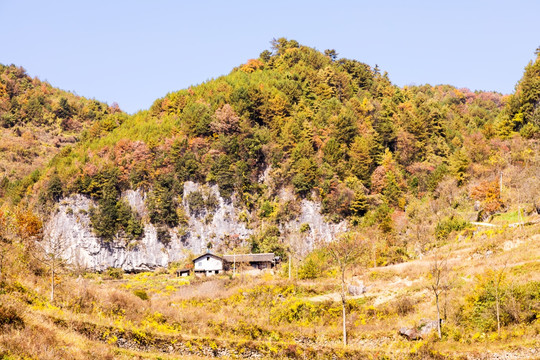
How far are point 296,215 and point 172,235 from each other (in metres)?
17.2

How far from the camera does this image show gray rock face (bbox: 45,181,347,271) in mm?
73375

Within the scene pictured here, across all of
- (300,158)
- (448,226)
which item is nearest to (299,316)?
(448,226)

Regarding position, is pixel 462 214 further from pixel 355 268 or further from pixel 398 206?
pixel 355 268

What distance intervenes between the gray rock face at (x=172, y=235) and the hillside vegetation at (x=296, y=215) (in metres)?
1.02

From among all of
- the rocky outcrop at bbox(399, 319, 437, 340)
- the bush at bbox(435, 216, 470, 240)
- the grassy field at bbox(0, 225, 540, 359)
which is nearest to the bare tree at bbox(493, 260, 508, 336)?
the grassy field at bbox(0, 225, 540, 359)

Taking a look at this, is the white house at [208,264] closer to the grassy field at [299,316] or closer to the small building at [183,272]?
the small building at [183,272]

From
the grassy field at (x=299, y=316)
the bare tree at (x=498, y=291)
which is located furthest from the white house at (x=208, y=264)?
the bare tree at (x=498, y=291)

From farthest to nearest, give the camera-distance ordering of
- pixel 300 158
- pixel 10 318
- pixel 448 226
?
1. pixel 300 158
2. pixel 448 226
3. pixel 10 318

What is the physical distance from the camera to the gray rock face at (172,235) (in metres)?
73.4

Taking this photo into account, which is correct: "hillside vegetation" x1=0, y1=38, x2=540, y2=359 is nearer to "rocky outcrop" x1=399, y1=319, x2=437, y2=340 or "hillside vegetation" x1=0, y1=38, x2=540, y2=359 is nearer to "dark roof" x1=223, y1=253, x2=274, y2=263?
"rocky outcrop" x1=399, y1=319, x2=437, y2=340

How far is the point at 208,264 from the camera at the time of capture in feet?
222

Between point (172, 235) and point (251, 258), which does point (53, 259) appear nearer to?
point (251, 258)

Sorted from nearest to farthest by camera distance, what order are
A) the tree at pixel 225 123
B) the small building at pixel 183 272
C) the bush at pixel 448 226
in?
the bush at pixel 448 226, the small building at pixel 183 272, the tree at pixel 225 123

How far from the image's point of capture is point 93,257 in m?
75.2
